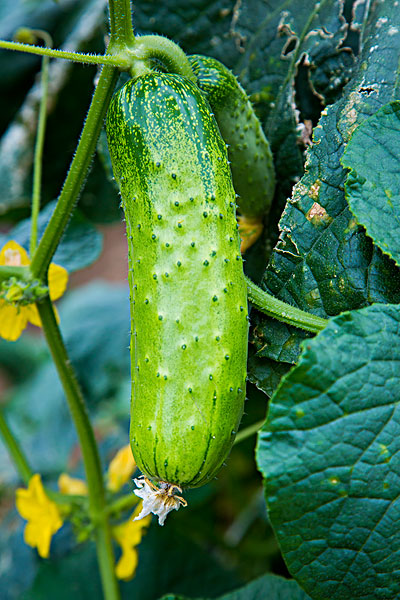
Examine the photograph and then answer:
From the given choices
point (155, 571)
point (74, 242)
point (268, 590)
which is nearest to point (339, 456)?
point (268, 590)

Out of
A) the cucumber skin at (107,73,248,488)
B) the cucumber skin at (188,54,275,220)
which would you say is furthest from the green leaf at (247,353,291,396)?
the cucumber skin at (188,54,275,220)

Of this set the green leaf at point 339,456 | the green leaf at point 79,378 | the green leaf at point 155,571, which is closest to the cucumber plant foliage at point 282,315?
the green leaf at point 339,456

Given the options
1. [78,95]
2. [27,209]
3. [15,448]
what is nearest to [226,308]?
[15,448]

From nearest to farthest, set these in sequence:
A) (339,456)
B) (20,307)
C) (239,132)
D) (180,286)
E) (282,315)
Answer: (339,456) → (180,286) → (282,315) → (239,132) → (20,307)

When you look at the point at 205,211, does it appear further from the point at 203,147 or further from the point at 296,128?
the point at 296,128

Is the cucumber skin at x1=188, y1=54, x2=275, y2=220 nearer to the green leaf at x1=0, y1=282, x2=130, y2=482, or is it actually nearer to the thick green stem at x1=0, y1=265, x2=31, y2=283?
the thick green stem at x1=0, y1=265, x2=31, y2=283

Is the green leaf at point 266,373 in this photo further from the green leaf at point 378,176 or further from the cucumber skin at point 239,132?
the cucumber skin at point 239,132

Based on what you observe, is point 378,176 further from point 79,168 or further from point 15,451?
point 15,451
